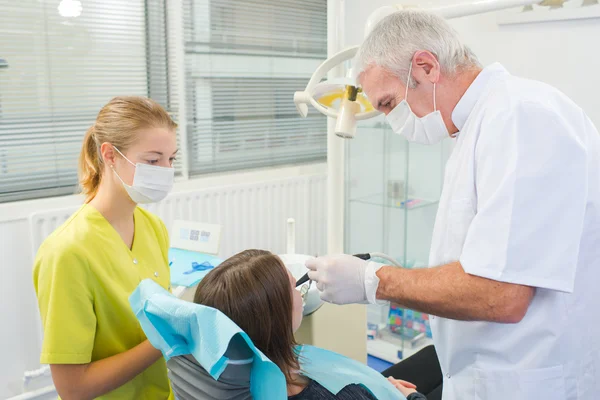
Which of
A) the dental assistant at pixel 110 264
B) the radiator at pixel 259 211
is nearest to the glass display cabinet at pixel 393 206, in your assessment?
the radiator at pixel 259 211

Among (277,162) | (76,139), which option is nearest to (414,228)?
(277,162)

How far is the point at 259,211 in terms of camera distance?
3.06m

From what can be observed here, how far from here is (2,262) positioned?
7.37ft

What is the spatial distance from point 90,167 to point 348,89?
2.29 feet

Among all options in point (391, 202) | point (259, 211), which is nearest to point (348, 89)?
point (391, 202)

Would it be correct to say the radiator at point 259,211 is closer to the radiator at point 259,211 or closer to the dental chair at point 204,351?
the radiator at point 259,211

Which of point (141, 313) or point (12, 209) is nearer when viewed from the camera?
point (141, 313)

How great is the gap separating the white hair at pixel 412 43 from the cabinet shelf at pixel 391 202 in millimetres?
1628

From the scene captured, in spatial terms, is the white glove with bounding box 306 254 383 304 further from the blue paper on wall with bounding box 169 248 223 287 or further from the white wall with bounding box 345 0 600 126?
the white wall with bounding box 345 0 600 126

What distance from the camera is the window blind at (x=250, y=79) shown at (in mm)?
2928

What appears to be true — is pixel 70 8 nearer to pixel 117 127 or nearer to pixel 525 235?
pixel 117 127

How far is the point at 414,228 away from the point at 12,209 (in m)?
1.88

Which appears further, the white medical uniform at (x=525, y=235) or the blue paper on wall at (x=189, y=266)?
the blue paper on wall at (x=189, y=266)

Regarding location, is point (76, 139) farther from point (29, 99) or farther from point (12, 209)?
point (12, 209)
